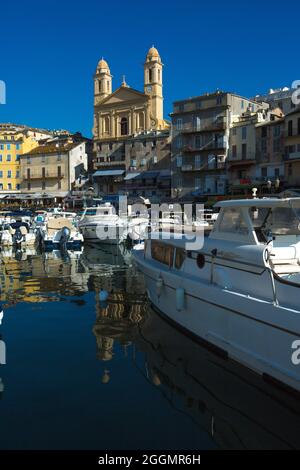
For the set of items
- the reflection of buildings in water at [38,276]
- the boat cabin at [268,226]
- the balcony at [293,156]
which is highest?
the balcony at [293,156]

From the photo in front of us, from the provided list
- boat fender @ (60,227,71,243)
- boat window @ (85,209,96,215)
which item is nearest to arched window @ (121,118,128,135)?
boat window @ (85,209,96,215)

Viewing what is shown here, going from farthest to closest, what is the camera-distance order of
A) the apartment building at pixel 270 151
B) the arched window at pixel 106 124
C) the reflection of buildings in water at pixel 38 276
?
the arched window at pixel 106 124 < the apartment building at pixel 270 151 < the reflection of buildings in water at pixel 38 276

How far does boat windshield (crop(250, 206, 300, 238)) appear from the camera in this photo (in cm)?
969

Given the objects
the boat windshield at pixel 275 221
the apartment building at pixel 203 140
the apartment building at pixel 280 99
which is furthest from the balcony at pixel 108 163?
the boat windshield at pixel 275 221

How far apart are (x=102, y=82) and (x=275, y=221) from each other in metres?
77.5

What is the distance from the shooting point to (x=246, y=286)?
8.71 m

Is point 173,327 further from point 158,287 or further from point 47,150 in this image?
point 47,150

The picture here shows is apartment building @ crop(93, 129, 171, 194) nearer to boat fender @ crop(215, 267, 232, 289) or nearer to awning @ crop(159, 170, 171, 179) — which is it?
awning @ crop(159, 170, 171, 179)

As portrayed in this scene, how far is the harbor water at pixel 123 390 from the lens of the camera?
651cm

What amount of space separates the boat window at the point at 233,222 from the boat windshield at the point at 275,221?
0.85 ft

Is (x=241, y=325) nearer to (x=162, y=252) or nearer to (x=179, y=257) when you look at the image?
(x=179, y=257)

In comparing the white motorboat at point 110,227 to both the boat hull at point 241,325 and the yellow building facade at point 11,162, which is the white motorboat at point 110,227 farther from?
the yellow building facade at point 11,162

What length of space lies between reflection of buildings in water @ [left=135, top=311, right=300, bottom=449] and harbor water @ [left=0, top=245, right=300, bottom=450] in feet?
0.05

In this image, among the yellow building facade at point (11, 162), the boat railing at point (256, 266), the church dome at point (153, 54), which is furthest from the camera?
the yellow building facade at point (11, 162)
